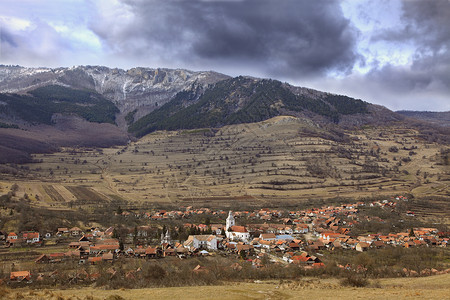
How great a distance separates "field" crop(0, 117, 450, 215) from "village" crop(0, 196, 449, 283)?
1084 inches

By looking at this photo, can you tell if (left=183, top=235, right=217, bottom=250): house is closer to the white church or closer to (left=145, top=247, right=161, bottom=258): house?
the white church

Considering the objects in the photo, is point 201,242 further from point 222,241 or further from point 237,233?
point 237,233

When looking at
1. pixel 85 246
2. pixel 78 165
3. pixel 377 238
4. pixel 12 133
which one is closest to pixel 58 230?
pixel 85 246

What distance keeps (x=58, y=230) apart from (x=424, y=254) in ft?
185

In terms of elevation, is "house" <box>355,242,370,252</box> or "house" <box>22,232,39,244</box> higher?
"house" <box>22,232,39,244</box>

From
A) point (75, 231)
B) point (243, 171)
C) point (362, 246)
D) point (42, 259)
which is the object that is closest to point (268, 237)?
point (362, 246)

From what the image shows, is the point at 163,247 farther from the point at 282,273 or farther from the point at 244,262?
the point at 282,273

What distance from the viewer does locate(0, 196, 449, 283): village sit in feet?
152

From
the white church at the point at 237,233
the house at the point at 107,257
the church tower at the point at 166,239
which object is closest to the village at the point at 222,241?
the white church at the point at 237,233

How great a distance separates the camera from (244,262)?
46.1 m

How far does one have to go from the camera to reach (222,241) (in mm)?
61938

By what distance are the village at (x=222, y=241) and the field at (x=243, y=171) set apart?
27.5 metres

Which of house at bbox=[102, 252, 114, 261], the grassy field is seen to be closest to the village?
house at bbox=[102, 252, 114, 261]

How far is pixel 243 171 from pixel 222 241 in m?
84.3
